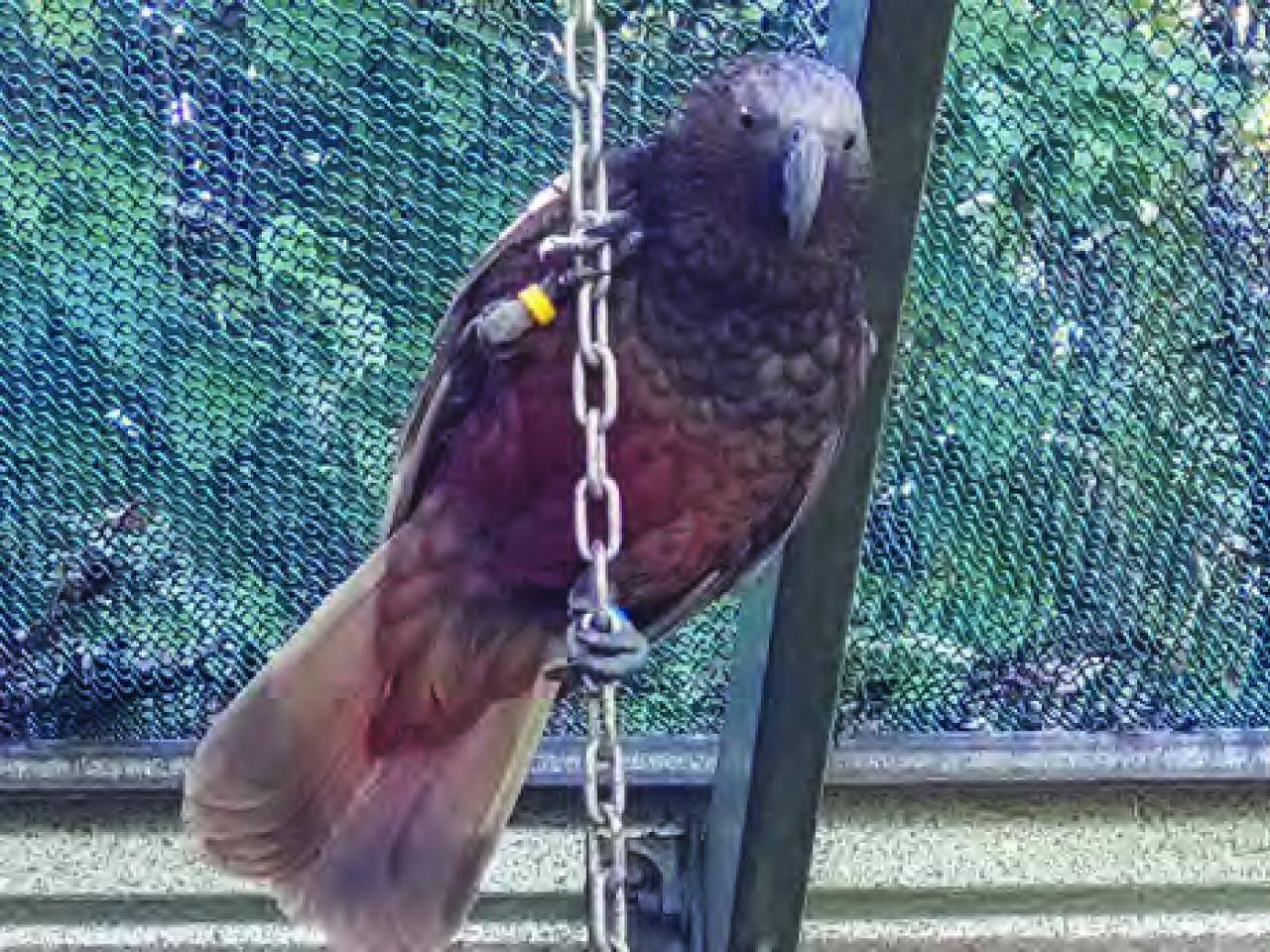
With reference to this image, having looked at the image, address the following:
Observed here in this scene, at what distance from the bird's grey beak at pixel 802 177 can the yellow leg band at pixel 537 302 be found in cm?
17

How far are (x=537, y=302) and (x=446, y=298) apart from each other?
1.02 ft

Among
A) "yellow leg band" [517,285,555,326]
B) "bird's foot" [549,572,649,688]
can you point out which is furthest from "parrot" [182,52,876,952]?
"bird's foot" [549,572,649,688]

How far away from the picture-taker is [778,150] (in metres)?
1.23

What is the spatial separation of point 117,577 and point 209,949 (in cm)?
37

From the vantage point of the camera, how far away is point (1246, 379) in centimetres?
153

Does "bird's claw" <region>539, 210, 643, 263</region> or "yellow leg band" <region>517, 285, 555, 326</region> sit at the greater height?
"bird's claw" <region>539, 210, 643, 263</region>

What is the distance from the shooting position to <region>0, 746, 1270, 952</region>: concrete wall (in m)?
1.69

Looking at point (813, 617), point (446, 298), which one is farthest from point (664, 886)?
point (446, 298)

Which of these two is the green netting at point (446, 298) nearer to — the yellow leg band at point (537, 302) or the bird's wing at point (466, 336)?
the bird's wing at point (466, 336)

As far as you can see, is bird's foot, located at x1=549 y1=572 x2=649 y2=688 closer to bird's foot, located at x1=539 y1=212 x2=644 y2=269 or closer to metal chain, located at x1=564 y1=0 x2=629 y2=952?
metal chain, located at x1=564 y1=0 x2=629 y2=952

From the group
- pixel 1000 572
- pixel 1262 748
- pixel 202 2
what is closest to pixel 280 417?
pixel 202 2

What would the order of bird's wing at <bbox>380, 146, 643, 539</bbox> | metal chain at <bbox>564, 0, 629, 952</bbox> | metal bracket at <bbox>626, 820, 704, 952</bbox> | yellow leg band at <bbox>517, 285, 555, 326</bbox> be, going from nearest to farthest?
metal chain at <bbox>564, 0, 629, 952</bbox>, yellow leg band at <bbox>517, 285, 555, 326</bbox>, bird's wing at <bbox>380, 146, 643, 539</bbox>, metal bracket at <bbox>626, 820, 704, 952</bbox>

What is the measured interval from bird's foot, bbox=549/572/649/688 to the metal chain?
13 millimetres

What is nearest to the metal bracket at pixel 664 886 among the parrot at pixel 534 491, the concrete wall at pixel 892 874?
the concrete wall at pixel 892 874
